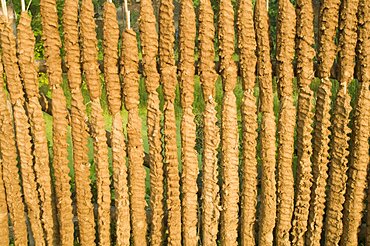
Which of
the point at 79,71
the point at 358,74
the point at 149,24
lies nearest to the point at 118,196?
the point at 79,71

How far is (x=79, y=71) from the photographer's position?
10.9 ft

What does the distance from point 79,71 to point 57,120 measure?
15.3 inches

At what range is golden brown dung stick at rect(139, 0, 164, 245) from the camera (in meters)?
3.15

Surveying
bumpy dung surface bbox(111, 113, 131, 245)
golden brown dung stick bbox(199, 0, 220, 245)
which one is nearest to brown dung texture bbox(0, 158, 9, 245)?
bumpy dung surface bbox(111, 113, 131, 245)

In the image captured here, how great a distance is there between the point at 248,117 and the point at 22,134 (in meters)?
1.57

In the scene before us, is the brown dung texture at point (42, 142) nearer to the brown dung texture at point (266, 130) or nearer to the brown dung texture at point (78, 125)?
the brown dung texture at point (78, 125)

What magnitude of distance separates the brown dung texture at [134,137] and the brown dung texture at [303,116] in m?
1.03

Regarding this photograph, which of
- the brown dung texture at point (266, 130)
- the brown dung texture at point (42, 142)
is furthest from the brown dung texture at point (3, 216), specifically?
the brown dung texture at point (266, 130)

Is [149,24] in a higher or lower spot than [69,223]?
higher

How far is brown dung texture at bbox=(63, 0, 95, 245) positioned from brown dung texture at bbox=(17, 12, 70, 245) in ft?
0.28

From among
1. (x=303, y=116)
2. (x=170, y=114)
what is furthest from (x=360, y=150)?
(x=170, y=114)

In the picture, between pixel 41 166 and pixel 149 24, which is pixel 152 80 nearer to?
pixel 149 24

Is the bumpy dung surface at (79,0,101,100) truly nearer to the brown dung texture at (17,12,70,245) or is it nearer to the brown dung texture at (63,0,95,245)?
the brown dung texture at (63,0,95,245)

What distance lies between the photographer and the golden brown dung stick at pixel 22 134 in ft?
10.9
